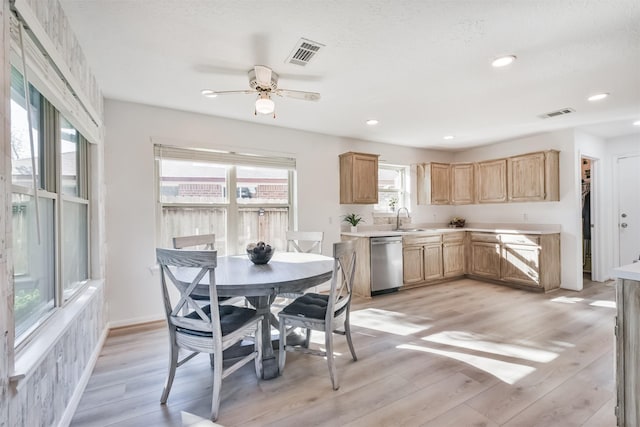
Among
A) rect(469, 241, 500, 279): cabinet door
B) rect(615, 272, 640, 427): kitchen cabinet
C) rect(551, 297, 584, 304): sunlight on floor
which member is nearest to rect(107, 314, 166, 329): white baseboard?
rect(615, 272, 640, 427): kitchen cabinet

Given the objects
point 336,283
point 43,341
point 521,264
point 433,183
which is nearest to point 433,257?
point 521,264

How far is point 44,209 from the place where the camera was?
177 centimetres

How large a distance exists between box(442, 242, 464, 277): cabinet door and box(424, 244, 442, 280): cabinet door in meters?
0.11

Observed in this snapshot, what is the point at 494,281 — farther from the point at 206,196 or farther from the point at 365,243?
the point at 206,196

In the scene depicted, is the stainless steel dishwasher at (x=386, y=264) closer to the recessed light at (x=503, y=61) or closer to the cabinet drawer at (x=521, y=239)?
the cabinet drawer at (x=521, y=239)

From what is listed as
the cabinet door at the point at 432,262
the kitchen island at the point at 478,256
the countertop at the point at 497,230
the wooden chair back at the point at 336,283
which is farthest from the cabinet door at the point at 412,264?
the wooden chair back at the point at 336,283

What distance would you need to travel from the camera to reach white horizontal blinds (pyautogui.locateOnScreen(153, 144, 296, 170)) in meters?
3.48

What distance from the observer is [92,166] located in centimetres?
271

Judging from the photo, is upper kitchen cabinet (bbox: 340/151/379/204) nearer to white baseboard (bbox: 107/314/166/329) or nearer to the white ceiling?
the white ceiling

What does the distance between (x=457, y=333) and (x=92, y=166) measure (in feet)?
12.5

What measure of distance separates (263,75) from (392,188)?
3657 mm

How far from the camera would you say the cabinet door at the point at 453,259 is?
16.6ft

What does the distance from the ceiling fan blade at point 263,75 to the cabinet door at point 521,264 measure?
4355 millimetres

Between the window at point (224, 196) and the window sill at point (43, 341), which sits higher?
the window at point (224, 196)
